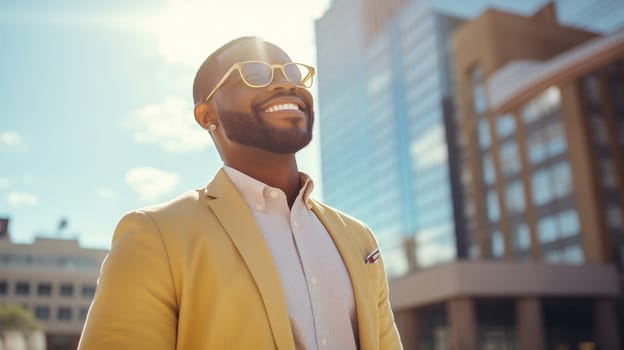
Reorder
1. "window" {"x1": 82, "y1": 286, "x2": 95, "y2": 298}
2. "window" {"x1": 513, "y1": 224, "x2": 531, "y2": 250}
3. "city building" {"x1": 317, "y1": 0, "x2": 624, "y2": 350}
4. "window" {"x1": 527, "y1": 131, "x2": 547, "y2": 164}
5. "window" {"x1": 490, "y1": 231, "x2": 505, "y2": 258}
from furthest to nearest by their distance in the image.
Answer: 1. "window" {"x1": 82, "y1": 286, "x2": 95, "y2": 298}
2. "window" {"x1": 490, "y1": 231, "x2": 505, "y2": 258}
3. "window" {"x1": 513, "y1": 224, "x2": 531, "y2": 250}
4. "window" {"x1": 527, "y1": 131, "x2": 547, "y2": 164}
5. "city building" {"x1": 317, "y1": 0, "x2": 624, "y2": 350}

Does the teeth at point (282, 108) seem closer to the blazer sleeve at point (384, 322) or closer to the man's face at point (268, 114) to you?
the man's face at point (268, 114)

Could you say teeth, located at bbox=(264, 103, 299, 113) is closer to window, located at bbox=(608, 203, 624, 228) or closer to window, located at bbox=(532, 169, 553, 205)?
window, located at bbox=(608, 203, 624, 228)

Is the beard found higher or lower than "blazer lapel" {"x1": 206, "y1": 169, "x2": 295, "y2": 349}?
higher

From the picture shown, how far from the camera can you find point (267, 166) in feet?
7.37

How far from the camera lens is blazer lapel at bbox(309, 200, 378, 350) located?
2.07 metres

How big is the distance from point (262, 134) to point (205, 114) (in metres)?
0.34

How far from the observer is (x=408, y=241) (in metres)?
69.9

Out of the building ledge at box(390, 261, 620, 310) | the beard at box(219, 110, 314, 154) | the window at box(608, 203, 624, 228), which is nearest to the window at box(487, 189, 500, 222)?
the window at box(608, 203, 624, 228)

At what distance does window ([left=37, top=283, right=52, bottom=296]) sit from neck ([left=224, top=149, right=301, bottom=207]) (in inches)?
2707

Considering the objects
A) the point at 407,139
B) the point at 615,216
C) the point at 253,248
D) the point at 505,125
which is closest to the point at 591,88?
the point at 505,125

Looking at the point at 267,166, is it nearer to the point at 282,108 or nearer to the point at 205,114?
the point at 282,108

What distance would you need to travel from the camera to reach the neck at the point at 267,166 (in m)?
2.24

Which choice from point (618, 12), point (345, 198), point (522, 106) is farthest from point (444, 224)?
point (345, 198)

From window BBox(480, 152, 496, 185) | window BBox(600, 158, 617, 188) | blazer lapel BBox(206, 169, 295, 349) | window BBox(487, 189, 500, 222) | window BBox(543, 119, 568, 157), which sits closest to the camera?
blazer lapel BBox(206, 169, 295, 349)
